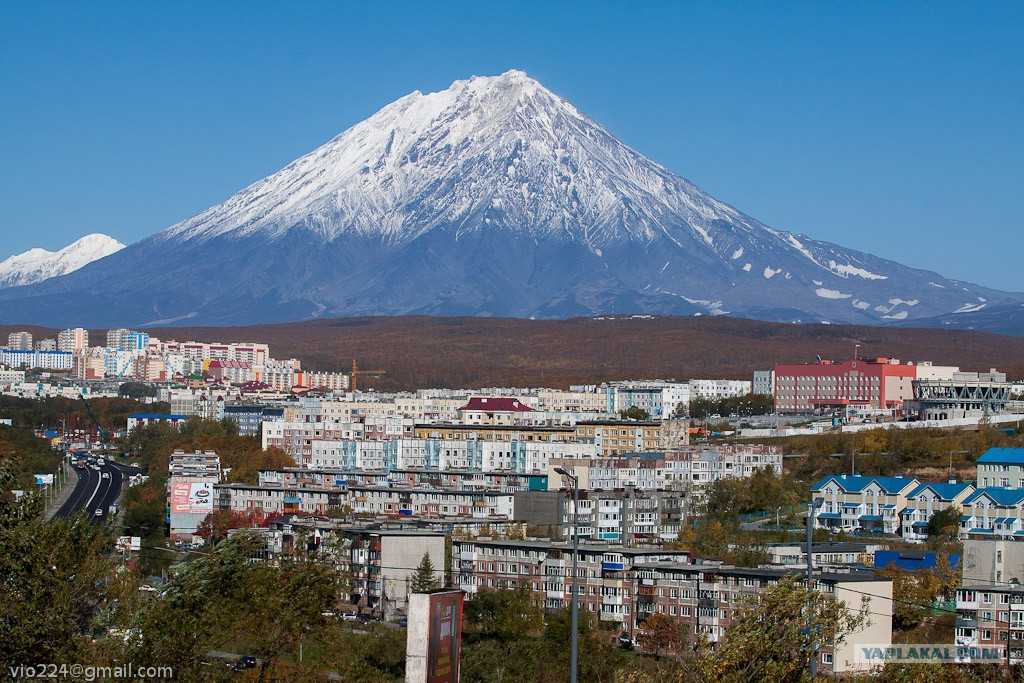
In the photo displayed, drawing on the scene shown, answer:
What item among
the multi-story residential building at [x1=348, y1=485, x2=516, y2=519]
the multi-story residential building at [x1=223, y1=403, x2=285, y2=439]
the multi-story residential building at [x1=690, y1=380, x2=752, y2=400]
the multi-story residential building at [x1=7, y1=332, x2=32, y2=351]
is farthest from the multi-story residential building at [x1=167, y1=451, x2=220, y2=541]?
the multi-story residential building at [x1=7, y1=332, x2=32, y2=351]

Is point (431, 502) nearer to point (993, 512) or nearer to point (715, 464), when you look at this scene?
point (715, 464)

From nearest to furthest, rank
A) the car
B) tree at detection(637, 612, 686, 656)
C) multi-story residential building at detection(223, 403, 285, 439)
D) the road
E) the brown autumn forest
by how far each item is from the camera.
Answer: the car
tree at detection(637, 612, 686, 656)
the road
multi-story residential building at detection(223, 403, 285, 439)
the brown autumn forest

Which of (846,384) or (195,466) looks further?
(846,384)

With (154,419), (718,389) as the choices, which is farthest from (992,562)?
(718,389)

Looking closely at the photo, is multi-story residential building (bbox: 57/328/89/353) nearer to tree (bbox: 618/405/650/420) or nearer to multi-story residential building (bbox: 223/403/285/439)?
multi-story residential building (bbox: 223/403/285/439)

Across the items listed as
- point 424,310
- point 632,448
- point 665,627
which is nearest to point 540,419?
point 632,448
